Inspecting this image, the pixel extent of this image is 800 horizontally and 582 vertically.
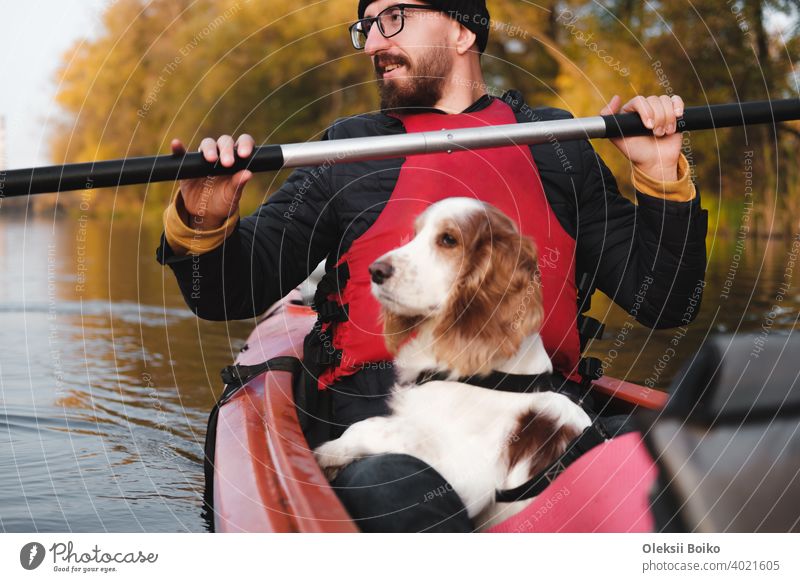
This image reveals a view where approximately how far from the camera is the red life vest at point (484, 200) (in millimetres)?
1962

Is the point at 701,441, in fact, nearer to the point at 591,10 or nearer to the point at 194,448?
the point at 194,448

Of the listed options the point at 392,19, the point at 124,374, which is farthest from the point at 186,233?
the point at 124,374

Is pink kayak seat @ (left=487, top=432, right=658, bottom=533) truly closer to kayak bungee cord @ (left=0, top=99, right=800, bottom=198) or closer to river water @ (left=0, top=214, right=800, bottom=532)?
river water @ (left=0, top=214, right=800, bottom=532)

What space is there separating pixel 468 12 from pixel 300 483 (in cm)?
117

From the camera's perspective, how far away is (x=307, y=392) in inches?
86.5

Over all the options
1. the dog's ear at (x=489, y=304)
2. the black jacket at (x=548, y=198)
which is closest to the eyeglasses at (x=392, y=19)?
the black jacket at (x=548, y=198)

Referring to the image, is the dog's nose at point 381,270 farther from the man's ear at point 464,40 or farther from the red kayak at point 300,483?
the man's ear at point 464,40

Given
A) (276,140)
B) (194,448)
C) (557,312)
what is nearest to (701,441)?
(557,312)

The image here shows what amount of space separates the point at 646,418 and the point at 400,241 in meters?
0.83

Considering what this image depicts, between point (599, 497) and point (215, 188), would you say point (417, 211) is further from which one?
point (599, 497)

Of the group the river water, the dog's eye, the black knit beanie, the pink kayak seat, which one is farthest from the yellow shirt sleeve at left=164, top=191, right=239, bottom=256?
the river water

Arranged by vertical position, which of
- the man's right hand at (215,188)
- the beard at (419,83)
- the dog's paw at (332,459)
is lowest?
the dog's paw at (332,459)

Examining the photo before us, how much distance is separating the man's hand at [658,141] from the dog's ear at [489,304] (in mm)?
355

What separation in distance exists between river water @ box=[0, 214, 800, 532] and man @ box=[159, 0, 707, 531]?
1.37 feet
